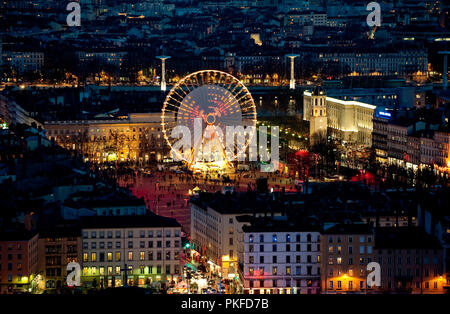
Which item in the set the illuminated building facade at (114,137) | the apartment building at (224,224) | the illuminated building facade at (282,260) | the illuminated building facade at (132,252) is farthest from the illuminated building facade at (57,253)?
the illuminated building facade at (114,137)

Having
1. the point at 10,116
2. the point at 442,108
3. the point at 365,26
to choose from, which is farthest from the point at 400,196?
the point at 365,26

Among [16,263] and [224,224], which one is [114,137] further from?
[16,263]

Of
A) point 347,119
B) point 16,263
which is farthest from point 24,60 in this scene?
point 16,263

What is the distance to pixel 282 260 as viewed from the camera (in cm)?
2097

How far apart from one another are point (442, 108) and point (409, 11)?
48716 millimetres

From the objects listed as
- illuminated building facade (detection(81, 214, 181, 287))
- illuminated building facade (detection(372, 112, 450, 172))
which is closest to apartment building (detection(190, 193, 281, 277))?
illuminated building facade (detection(81, 214, 181, 287))

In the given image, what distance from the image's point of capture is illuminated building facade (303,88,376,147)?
41688mm

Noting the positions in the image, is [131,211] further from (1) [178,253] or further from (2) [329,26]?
(2) [329,26]

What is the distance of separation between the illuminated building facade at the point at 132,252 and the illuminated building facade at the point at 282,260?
1.45m

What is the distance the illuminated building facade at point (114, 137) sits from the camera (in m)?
40.0

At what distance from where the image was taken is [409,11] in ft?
295

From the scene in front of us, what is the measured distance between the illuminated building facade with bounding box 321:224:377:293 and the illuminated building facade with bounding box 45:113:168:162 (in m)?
18.7

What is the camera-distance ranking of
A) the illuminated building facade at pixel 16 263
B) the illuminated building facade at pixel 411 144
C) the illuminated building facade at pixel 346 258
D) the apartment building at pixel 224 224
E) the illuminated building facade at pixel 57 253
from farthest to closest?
the illuminated building facade at pixel 411 144, the apartment building at pixel 224 224, the illuminated building facade at pixel 57 253, the illuminated building facade at pixel 16 263, the illuminated building facade at pixel 346 258

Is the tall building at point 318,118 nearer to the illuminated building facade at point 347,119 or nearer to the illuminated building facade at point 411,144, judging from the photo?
the illuminated building facade at point 347,119
